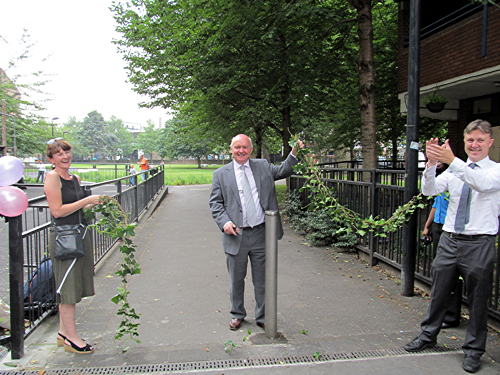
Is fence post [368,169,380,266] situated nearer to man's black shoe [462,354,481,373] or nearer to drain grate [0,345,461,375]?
drain grate [0,345,461,375]

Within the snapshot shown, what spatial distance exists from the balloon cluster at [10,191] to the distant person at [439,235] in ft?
11.9

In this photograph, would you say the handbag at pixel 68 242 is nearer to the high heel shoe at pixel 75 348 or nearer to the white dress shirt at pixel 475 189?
the high heel shoe at pixel 75 348

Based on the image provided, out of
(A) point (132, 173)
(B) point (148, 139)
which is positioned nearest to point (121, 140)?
(B) point (148, 139)

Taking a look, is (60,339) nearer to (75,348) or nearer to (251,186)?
(75,348)

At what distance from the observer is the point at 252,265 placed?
13.3ft

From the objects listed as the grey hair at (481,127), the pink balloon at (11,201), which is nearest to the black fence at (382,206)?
the grey hair at (481,127)

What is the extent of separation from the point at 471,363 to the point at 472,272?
2.25ft

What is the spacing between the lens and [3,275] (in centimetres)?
597

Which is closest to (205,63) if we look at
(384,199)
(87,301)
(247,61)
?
(247,61)

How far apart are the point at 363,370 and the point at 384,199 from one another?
3.21m

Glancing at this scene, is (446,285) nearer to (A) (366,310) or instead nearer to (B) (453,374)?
(B) (453,374)

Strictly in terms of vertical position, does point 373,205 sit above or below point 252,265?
above

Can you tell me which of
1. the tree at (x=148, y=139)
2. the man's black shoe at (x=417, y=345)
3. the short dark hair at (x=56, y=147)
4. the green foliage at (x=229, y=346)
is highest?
the tree at (x=148, y=139)

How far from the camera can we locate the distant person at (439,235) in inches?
158
